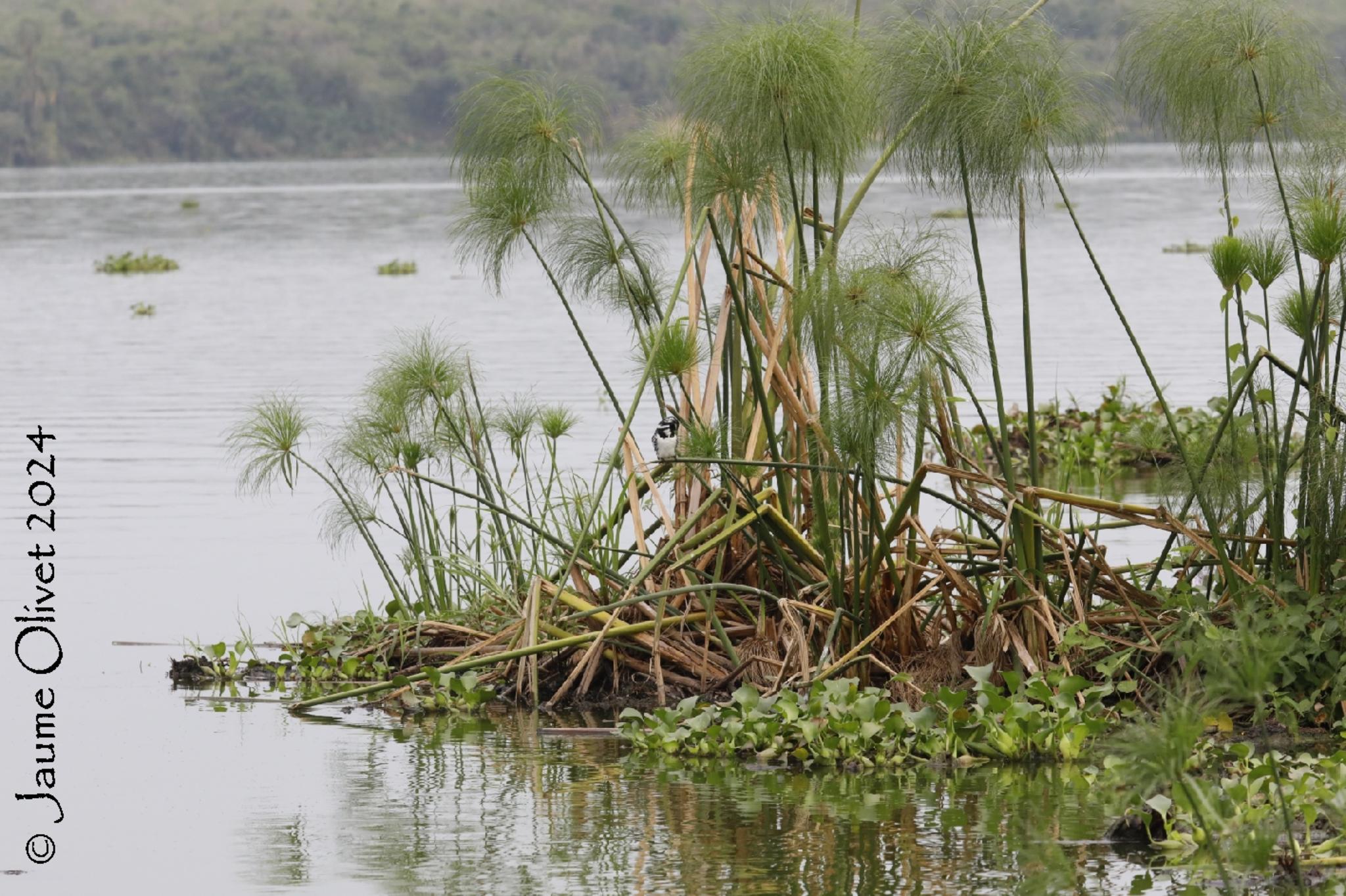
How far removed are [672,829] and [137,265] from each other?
40.1 m

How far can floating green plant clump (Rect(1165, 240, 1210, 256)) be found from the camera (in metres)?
42.0

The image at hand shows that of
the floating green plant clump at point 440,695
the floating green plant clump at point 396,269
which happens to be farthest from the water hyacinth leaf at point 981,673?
the floating green plant clump at point 396,269

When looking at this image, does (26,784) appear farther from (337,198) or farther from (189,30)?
(189,30)

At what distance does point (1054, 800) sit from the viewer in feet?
20.3

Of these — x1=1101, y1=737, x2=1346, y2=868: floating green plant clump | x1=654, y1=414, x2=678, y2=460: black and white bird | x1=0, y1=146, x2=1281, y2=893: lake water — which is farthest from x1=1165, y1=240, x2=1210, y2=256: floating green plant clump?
x1=1101, y1=737, x2=1346, y2=868: floating green plant clump

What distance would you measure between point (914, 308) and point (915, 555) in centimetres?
103

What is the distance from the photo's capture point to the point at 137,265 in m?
44.1

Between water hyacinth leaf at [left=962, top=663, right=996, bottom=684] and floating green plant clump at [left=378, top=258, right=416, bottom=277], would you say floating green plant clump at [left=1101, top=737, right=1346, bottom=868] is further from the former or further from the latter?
floating green plant clump at [left=378, top=258, right=416, bottom=277]

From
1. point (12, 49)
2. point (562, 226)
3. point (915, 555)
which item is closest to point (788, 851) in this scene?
point (915, 555)

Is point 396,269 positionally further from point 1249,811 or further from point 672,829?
point 1249,811

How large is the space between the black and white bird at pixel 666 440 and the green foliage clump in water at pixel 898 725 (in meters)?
0.96

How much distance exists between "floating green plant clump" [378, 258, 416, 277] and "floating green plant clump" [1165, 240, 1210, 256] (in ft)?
50.5

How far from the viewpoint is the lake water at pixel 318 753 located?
222 inches

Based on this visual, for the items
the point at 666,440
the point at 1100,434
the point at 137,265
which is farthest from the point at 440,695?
the point at 137,265
